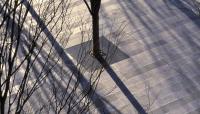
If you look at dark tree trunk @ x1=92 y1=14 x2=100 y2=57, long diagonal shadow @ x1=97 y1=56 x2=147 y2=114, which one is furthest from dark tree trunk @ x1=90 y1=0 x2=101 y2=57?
long diagonal shadow @ x1=97 y1=56 x2=147 y2=114

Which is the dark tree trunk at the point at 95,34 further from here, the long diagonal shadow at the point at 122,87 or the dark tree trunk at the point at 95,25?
the long diagonal shadow at the point at 122,87

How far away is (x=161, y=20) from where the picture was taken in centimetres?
1658

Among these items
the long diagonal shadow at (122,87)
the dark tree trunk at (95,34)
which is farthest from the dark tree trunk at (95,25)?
the long diagonal shadow at (122,87)

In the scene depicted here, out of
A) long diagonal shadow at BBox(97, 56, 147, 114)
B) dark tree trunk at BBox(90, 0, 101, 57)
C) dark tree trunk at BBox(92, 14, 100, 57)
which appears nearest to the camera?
long diagonal shadow at BBox(97, 56, 147, 114)

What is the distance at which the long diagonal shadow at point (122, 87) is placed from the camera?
40.8ft

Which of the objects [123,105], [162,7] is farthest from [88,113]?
[162,7]

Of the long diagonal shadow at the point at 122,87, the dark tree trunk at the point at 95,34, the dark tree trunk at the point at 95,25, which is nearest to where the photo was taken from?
the long diagonal shadow at the point at 122,87

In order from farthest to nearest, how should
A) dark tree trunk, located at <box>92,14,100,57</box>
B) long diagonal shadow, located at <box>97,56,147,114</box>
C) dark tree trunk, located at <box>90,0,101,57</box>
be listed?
dark tree trunk, located at <box>92,14,100,57</box> < dark tree trunk, located at <box>90,0,101,57</box> < long diagonal shadow, located at <box>97,56,147,114</box>

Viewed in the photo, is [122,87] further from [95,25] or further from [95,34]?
[95,25]

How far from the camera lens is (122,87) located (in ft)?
43.5

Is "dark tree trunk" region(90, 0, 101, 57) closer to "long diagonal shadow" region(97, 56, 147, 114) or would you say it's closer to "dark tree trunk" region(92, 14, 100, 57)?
"dark tree trunk" region(92, 14, 100, 57)

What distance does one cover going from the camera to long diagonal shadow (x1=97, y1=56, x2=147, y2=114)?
40.8 ft

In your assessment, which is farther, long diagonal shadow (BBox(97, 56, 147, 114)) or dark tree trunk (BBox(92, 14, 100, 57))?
dark tree trunk (BBox(92, 14, 100, 57))

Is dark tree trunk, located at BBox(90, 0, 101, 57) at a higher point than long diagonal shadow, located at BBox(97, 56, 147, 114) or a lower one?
higher
